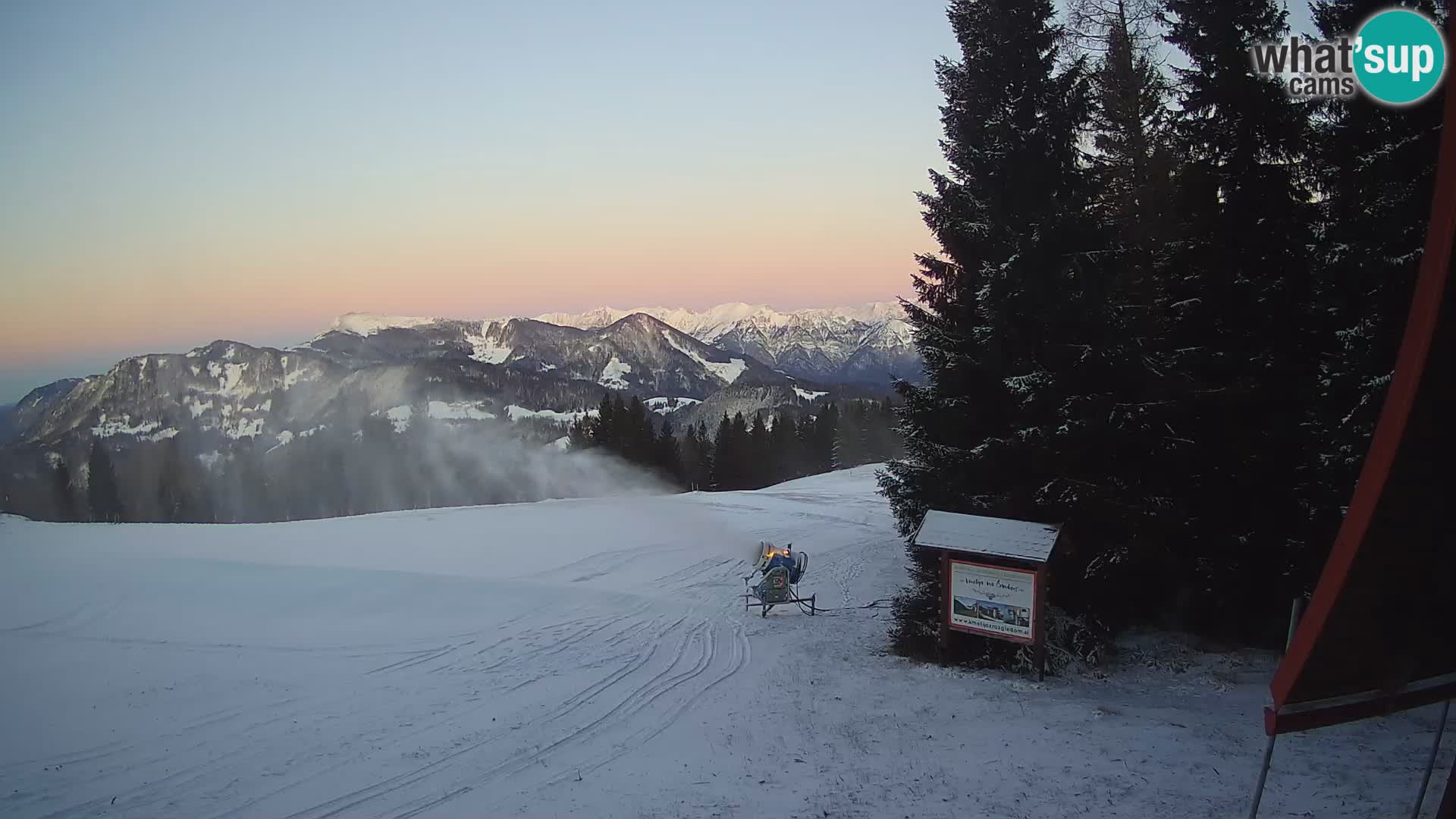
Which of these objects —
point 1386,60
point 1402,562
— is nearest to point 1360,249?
point 1386,60

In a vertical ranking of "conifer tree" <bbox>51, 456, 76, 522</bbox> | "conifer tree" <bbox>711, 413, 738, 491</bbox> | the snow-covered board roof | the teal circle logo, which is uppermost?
the teal circle logo

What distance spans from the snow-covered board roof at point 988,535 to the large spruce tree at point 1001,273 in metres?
0.83

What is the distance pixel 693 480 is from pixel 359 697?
188 feet

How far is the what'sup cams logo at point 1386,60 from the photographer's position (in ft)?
32.1

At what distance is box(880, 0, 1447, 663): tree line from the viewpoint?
42.1ft

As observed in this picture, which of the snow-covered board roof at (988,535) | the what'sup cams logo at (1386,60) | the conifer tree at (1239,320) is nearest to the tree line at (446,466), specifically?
the snow-covered board roof at (988,535)

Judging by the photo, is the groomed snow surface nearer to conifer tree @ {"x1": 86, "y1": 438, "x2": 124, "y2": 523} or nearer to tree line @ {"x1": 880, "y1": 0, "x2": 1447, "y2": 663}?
tree line @ {"x1": 880, "y1": 0, "x2": 1447, "y2": 663}

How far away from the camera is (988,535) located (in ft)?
42.8

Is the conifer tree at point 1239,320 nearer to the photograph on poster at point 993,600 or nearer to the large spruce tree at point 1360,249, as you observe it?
the large spruce tree at point 1360,249

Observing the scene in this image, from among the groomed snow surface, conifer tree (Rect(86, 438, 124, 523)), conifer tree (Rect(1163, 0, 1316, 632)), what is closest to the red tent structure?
the groomed snow surface

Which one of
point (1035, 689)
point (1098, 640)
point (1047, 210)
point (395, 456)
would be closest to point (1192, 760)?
→ point (1035, 689)

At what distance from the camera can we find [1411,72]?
32.6 feet

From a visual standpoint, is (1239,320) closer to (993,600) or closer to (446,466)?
(993,600)

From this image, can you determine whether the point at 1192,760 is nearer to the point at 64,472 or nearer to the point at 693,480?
the point at 693,480
